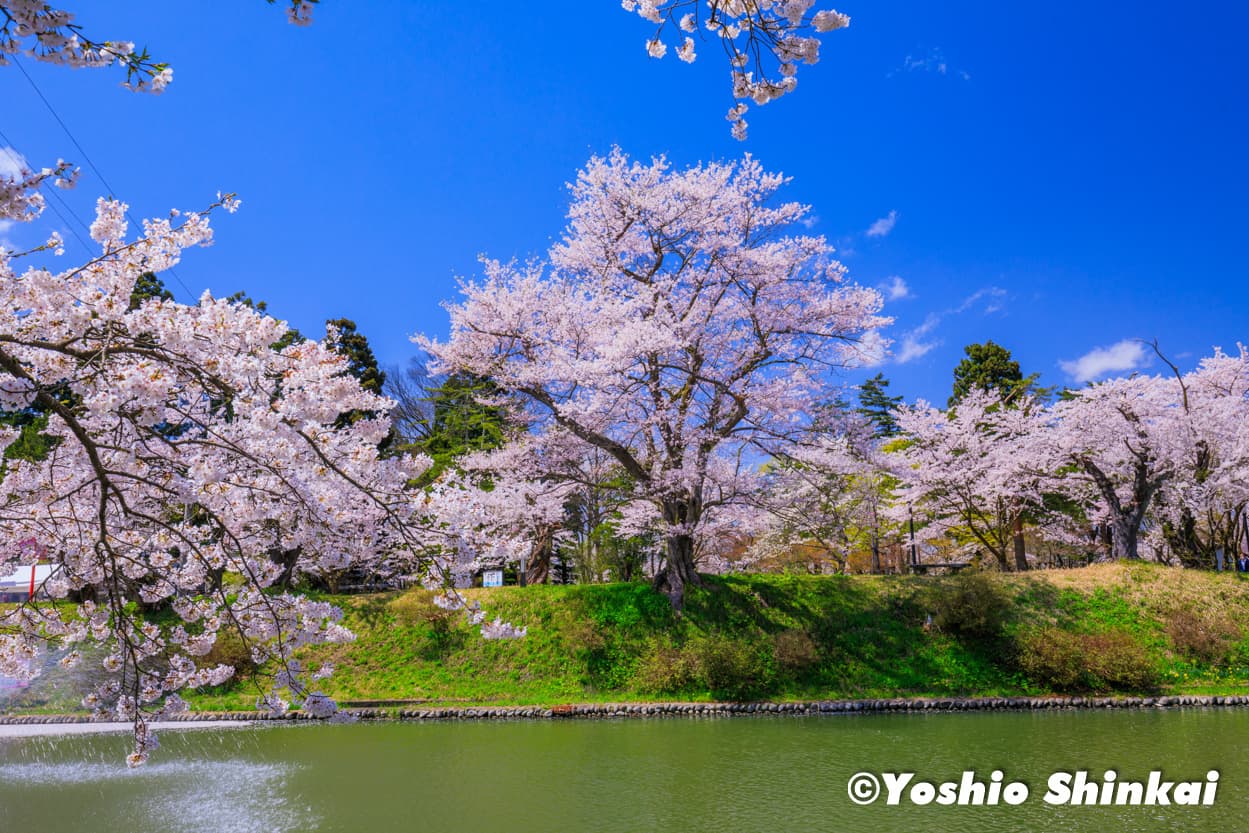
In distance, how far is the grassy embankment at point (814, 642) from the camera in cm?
1366

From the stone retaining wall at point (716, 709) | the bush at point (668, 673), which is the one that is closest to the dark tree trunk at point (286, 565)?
the stone retaining wall at point (716, 709)

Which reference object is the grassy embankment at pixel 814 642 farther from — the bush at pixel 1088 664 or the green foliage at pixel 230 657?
the green foliage at pixel 230 657

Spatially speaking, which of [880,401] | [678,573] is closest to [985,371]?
[880,401]

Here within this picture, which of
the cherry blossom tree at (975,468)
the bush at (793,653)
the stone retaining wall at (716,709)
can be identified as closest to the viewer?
the stone retaining wall at (716,709)

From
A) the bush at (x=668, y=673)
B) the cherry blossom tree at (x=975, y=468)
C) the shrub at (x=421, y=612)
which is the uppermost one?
the cherry blossom tree at (x=975, y=468)

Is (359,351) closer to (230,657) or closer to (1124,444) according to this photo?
(230,657)

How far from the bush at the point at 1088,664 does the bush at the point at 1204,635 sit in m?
1.38

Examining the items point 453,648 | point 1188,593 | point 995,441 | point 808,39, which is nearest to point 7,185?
point 808,39

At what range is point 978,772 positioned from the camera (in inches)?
318

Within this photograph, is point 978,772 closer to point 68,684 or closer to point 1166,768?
point 1166,768

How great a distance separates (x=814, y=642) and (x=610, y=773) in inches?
306

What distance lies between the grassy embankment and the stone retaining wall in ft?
1.81

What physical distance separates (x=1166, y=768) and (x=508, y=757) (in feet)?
23.3

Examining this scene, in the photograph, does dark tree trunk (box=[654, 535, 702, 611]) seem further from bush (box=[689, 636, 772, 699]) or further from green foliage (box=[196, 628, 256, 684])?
green foliage (box=[196, 628, 256, 684])
